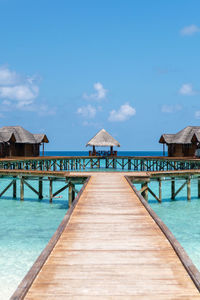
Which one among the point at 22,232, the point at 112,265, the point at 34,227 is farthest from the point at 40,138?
the point at 112,265

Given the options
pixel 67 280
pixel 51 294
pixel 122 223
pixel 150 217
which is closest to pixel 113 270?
pixel 67 280

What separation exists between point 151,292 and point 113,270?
74cm

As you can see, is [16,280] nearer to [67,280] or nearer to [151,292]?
[67,280]

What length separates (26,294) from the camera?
3.49 meters

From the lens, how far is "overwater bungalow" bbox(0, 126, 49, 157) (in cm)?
3825

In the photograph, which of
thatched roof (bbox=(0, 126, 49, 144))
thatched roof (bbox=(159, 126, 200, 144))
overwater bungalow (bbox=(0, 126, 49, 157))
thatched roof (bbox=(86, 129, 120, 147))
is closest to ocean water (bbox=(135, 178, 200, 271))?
thatched roof (bbox=(159, 126, 200, 144))

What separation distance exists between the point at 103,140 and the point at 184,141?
11.0m

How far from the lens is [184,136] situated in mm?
42094

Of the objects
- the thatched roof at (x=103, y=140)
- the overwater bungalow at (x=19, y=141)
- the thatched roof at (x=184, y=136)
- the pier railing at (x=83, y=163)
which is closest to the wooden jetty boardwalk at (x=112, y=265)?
the pier railing at (x=83, y=163)

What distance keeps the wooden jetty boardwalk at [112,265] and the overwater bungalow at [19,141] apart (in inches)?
1285

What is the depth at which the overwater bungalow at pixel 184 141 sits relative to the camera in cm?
4044

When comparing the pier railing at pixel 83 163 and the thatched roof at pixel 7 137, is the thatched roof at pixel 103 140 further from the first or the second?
the thatched roof at pixel 7 137

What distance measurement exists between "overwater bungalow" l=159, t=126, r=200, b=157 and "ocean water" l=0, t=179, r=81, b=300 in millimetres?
24411

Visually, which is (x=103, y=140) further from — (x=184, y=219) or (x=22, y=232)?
(x=22, y=232)
